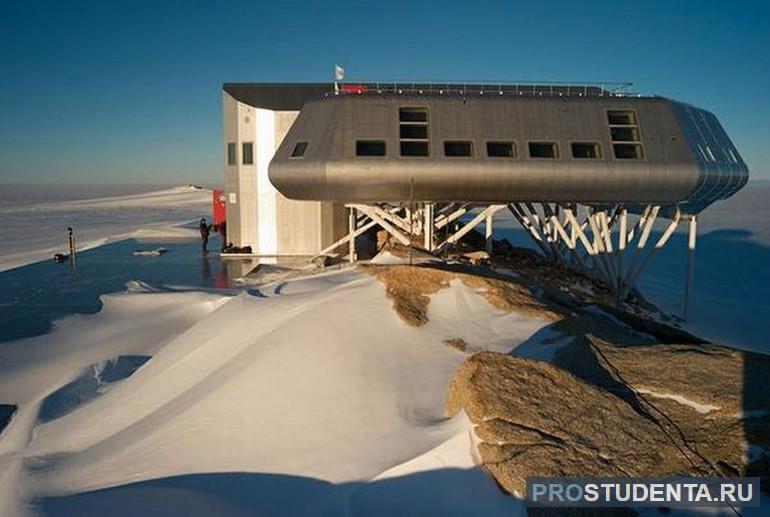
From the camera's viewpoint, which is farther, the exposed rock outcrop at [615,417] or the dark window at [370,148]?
the dark window at [370,148]

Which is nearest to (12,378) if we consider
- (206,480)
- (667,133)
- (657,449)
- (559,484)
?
(206,480)

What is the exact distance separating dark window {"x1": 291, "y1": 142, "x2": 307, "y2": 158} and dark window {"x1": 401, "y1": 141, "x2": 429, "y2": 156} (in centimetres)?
322

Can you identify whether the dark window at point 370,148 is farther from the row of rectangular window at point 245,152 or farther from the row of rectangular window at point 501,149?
the row of rectangular window at point 245,152

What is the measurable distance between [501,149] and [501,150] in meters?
0.04

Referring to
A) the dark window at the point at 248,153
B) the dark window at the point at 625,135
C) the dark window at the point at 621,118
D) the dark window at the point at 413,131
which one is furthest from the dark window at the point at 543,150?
the dark window at the point at 248,153

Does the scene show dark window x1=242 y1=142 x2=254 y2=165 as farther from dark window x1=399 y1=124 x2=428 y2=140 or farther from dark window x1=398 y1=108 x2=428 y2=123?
dark window x1=399 y1=124 x2=428 y2=140

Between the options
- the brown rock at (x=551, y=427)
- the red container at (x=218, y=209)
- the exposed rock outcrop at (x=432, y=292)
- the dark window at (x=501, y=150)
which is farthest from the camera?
the red container at (x=218, y=209)

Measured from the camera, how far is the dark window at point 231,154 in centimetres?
2476

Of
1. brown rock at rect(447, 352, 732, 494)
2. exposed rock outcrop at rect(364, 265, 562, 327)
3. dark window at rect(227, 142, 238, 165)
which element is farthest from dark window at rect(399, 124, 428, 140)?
brown rock at rect(447, 352, 732, 494)

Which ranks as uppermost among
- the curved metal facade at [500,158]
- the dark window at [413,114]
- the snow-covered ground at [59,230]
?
the dark window at [413,114]

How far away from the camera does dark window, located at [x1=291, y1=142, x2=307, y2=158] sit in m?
17.1

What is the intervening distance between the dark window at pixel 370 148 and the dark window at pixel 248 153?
9.48 m

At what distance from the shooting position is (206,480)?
614 centimetres

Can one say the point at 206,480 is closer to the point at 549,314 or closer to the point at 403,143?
the point at 549,314
